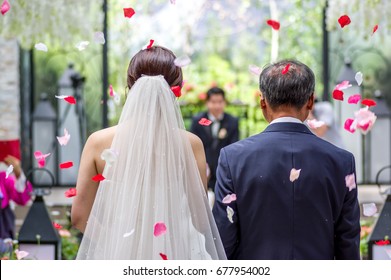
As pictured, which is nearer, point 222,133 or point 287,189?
point 287,189

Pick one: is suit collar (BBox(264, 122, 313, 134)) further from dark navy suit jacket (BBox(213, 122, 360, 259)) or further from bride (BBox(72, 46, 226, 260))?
bride (BBox(72, 46, 226, 260))

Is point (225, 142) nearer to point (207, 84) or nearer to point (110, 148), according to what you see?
point (110, 148)

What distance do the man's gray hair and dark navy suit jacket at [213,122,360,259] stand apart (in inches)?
3.7

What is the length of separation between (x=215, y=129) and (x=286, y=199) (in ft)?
19.8

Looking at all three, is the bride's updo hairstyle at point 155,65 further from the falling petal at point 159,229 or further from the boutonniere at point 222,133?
the boutonniere at point 222,133

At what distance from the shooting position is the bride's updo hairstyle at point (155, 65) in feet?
12.6

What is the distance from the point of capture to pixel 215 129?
9.55 meters

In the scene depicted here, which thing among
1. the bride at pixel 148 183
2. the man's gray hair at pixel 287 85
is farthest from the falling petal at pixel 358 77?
the bride at pixel 148 183

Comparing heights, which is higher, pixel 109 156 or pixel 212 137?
pixel 109 156

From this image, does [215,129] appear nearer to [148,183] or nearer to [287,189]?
[148,183]

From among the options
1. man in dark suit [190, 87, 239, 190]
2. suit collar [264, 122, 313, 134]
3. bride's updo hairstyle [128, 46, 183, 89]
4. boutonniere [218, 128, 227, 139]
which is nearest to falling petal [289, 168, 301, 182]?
suit collar [264, 122, 313, 134]

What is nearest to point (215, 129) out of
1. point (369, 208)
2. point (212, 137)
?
point (212, 137)

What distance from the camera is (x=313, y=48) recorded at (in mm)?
18781

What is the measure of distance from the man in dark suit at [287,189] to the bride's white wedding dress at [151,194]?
174 mm
